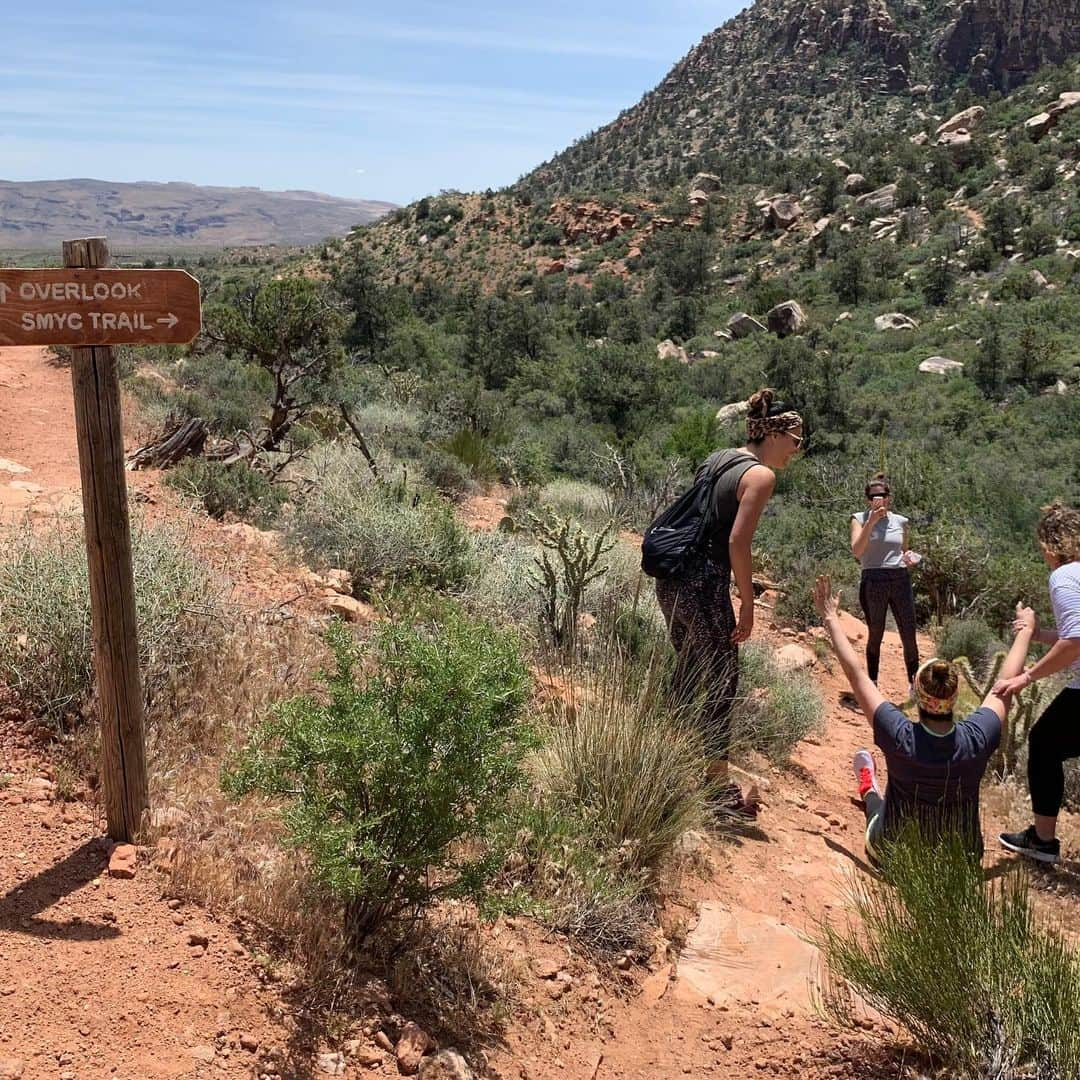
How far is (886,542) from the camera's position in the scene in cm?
597

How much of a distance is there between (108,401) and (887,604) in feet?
16.6

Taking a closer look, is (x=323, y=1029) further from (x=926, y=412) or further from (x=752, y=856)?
(x=926, y=412)

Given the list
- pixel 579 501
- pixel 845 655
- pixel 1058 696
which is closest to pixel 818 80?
pixel 579 501

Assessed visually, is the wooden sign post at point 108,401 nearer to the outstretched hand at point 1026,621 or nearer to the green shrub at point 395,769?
the green shrub at point 395,769

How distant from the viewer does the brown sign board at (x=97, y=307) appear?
264cm

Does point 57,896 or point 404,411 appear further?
point 404,411

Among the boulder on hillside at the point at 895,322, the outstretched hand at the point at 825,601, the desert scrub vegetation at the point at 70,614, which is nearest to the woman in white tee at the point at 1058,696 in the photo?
the outstretched hand at the point at 825,601

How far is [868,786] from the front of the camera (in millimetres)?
4492

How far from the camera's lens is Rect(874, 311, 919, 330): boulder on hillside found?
2508cm

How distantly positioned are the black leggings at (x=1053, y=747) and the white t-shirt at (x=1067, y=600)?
0.10 meters

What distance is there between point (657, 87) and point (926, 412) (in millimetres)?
69083

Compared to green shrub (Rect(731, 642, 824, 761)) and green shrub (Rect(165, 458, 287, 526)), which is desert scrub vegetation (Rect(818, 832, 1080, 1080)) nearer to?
green shrub (Rect(731, 642, 824, 761))

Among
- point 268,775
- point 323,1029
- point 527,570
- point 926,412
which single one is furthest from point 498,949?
point 926,412

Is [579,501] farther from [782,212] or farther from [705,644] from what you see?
[782,212]
